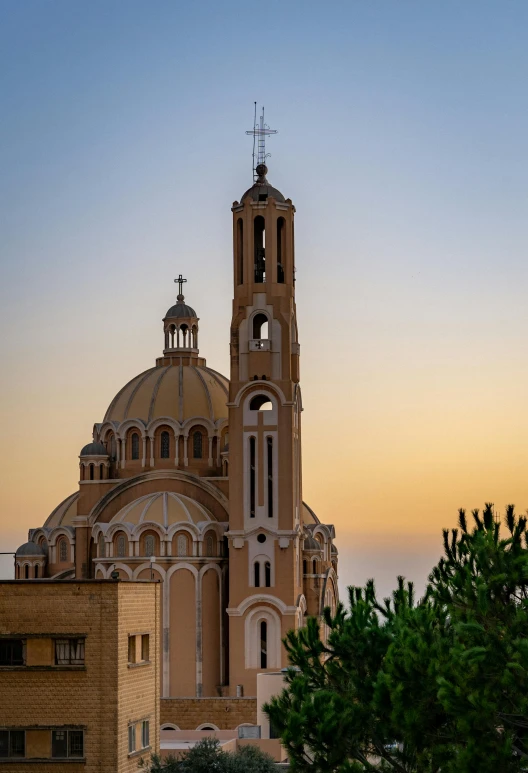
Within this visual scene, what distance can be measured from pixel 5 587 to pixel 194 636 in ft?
88.0

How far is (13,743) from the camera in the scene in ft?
131

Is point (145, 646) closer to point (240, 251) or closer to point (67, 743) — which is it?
point (67, 743)

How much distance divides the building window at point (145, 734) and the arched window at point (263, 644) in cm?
2331

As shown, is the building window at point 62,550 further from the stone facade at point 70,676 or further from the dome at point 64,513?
the stone facade at point 70,676

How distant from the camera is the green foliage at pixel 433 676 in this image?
29.7 metres

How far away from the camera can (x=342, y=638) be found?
3506 centimetres

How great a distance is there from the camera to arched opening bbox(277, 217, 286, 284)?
228 ft

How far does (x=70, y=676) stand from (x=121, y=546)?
27627mm

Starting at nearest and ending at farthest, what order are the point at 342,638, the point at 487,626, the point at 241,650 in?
the point at 487,626 → the point at 342,638 → the point at 241,650

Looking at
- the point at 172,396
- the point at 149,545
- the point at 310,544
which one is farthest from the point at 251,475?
the point at 172,396

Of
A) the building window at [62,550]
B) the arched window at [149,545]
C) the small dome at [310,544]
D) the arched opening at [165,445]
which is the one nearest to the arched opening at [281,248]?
the arched opening at [165,445]

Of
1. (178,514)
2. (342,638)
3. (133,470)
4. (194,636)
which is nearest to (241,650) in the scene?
(194,636)

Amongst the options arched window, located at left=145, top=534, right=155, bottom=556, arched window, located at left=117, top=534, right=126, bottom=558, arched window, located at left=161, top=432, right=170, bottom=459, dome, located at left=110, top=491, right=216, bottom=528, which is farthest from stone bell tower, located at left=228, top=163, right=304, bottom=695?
arched window, located at left=161, top=432, right=170, bottom=459

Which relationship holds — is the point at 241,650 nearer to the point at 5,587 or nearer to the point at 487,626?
the point at 5,587
